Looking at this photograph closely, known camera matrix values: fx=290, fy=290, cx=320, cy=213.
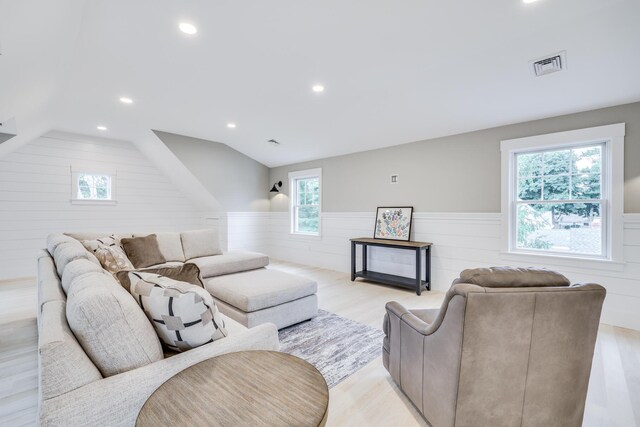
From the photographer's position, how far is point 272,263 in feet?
20.4

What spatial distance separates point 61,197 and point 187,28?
175 inches

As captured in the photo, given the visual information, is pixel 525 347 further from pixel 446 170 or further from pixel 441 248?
pixel 446 170

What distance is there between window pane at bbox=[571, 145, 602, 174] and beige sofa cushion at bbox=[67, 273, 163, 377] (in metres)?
4.17

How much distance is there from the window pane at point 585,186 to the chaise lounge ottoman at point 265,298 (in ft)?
10.0

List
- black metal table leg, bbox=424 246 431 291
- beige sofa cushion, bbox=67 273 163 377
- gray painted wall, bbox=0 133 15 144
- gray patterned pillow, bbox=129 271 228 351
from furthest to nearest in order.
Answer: black metal table leg, bbox=424 246 431 291, gray painted wall, bbox=0 133 15 144, gray patterned pillow, bbox=129 271 228 351, beige sofa cushion, bbox=67 273 163 377

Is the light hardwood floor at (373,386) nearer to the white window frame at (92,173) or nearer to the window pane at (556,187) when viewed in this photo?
the window pane at (556,187)

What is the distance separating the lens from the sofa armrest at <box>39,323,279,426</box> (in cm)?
83

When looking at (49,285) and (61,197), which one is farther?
(61,197)

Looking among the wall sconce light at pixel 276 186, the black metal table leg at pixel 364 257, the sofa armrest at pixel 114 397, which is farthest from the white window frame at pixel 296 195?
the sofa armrest at pixel 114 397

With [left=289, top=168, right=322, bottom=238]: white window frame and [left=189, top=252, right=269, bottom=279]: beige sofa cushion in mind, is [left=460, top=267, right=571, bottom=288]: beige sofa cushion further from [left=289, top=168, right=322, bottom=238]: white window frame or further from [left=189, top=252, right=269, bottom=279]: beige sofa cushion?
[left=289, top=168, right=322, bottom=238]: white window frame

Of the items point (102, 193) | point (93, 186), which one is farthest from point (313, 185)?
point (93, 186)

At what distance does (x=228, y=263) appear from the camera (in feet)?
11.9

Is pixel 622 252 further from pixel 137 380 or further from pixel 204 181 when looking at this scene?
pixel 204 181

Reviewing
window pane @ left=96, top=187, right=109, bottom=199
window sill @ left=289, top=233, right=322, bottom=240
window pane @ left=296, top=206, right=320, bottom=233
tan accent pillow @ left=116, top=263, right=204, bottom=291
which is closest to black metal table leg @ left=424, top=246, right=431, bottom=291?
window sill @ left=289, top=233, right=322, bottom=240
